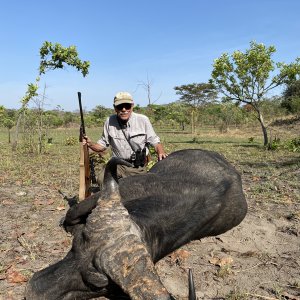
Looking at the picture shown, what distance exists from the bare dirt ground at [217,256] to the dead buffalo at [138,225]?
1.69ft

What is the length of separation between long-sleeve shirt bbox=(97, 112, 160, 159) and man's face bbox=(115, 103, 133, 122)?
14cm

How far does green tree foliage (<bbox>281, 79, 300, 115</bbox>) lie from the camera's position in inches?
1223

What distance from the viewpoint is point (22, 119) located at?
16984 millimetres

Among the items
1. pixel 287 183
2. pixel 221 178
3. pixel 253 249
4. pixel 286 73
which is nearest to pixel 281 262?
pixel 253 249

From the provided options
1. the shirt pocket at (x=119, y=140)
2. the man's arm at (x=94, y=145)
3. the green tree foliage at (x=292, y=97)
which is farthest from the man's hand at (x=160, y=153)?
the green tree foliage at (x=292, y=97)

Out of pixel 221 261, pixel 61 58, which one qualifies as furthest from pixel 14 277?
pixel 61 58

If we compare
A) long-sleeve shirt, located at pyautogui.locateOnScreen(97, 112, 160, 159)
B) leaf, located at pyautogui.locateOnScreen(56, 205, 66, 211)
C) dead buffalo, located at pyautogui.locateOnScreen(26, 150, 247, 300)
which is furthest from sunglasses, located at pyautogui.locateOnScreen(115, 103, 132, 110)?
leaf, located at pyautogui.locateOnScreen(56, 205, 66, 211)

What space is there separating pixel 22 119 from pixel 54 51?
395 centimetres

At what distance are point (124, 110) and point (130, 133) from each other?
38 centimetres

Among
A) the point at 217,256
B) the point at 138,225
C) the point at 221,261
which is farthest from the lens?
the point at 217,256

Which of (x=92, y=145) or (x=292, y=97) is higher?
(x=292, y=97)

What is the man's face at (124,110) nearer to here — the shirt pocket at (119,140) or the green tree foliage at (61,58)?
the shirt pocket at (119,140)

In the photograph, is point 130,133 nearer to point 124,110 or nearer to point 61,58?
point 124,110

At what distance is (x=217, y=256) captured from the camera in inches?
171
